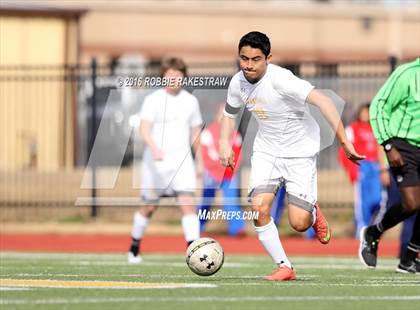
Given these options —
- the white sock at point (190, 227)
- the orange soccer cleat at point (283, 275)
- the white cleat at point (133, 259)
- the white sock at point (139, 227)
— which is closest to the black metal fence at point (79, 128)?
the white sock at point (139, 227)

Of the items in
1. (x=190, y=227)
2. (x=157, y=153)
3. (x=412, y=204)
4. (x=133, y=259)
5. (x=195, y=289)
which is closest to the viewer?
(x=195, y=289)

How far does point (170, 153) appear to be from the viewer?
1535 centimetres

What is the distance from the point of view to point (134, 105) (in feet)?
77.8

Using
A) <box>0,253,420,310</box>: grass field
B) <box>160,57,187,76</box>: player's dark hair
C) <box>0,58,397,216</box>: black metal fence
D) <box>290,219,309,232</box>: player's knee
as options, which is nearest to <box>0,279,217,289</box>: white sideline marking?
<box>0,253,420,310</box>: grass field

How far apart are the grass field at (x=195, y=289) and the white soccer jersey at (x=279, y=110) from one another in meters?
1.09

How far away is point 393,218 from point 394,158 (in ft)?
2.15

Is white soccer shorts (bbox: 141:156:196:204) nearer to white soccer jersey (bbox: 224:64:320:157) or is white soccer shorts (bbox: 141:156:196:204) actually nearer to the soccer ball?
white soccer jersey (bbox: 224:64:320:157)

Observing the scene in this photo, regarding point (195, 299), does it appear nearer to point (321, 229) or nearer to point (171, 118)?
point (321, 229)

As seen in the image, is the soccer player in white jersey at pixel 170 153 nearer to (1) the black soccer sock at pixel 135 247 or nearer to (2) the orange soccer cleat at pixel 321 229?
(1) the black soccer sock at pixel 135 247

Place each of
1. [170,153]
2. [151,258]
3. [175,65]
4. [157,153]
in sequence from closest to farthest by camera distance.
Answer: [175,65]
[157,153]
[170,153]
[151,258]

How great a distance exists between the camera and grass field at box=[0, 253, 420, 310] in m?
8.63

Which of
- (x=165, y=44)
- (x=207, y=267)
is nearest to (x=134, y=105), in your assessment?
(x=207, y=267)

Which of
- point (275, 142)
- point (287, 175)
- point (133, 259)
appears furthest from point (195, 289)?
point (133, 259)

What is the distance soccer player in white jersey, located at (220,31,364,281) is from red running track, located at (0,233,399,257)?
24.4ft
